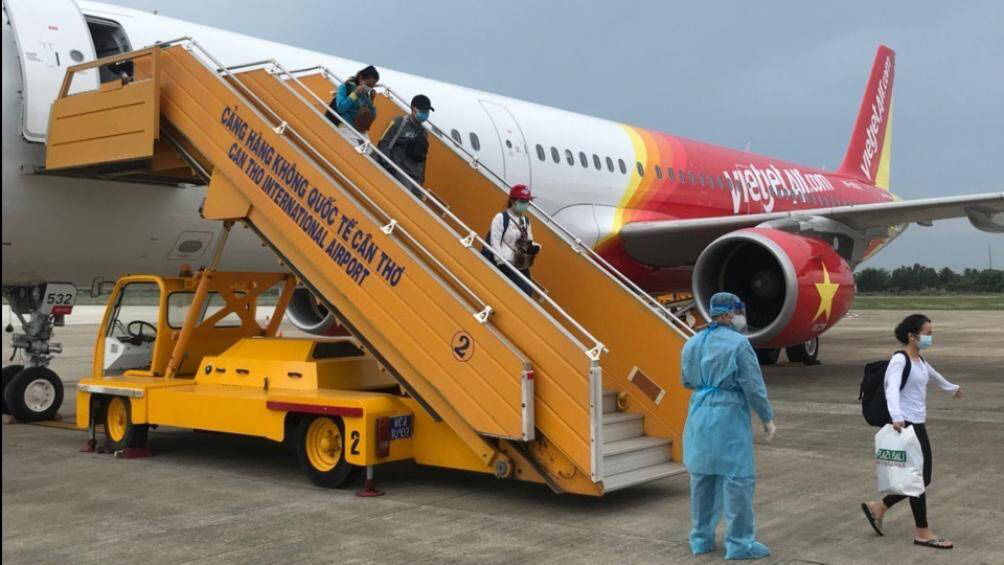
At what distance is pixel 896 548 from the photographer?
4.69 m

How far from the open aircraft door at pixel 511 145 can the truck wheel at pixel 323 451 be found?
556 cm

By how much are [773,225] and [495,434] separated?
20.7 feet

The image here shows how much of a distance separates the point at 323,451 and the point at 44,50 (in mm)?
4099

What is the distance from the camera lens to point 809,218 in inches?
433

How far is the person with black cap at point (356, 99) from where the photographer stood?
7.22 m

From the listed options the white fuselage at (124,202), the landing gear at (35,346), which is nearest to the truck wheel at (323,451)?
the white fuselage at (124,202)

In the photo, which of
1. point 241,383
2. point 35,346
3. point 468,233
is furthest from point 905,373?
point 35,346

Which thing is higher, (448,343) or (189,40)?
(189,40)

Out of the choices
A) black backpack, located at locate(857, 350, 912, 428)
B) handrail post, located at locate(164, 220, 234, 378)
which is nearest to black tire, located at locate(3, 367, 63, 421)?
handrail post, located at locate(164, 220, 234, 378)

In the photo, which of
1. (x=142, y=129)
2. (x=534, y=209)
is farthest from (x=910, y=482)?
(x=142, y=129)

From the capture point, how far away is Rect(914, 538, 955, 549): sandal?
4648mm

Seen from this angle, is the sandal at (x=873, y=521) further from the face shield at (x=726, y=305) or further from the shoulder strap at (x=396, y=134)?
the shoulder strap at (x=396, y=134)

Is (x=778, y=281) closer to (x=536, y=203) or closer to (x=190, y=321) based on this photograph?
(x=536, y=203)

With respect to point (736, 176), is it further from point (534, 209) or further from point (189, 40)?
point (189, 40)
